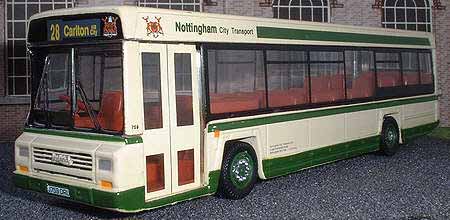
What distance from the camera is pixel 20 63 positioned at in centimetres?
1691

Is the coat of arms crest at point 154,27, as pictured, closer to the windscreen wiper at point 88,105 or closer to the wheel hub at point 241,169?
the windscreen wiper at point 88,105

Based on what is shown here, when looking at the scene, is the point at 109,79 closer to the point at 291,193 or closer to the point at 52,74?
the point at 52,74

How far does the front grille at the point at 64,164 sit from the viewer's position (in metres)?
6.77

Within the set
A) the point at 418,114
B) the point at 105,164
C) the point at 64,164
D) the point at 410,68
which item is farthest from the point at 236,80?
the point at 418,114

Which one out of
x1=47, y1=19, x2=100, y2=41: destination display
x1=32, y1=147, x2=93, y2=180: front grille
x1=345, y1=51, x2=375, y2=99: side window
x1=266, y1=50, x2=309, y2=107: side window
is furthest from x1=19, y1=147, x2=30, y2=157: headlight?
x1=345, y1=51, x2=375, y2=99: side window

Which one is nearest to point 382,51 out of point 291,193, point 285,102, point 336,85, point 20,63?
point 336,85

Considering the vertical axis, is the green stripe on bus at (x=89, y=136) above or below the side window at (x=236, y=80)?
below

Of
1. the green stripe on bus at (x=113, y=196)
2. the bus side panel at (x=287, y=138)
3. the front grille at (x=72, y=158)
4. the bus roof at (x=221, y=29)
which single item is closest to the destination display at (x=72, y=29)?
the bus roof at (x=221, y=29)

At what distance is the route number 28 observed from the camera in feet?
23.7

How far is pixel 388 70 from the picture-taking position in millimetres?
12312

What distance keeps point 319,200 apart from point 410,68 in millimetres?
6436

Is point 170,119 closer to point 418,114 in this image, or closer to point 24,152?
point 24,152

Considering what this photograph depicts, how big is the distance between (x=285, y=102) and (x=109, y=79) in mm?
3600

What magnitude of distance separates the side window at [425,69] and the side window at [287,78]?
17.7ft
